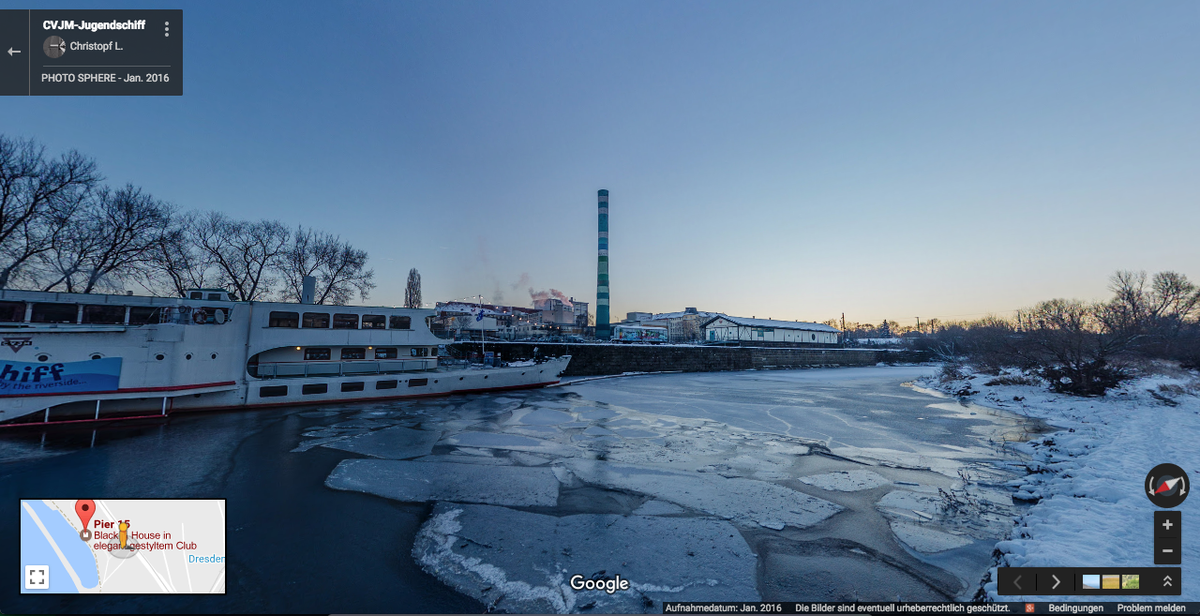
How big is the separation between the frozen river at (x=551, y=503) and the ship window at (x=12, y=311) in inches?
198

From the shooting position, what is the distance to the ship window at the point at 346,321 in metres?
23.5

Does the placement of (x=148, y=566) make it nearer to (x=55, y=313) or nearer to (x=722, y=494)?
(x=722, y=494)

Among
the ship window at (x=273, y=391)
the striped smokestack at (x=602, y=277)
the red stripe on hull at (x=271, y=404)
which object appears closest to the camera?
the red stripe on hull at (x=271, y=404)

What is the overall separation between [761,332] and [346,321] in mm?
78195

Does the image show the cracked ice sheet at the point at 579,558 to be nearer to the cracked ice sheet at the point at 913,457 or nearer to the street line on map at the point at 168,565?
the street line on map at the point at 168,565

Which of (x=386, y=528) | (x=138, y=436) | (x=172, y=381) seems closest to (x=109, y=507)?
(x=386, y=528)

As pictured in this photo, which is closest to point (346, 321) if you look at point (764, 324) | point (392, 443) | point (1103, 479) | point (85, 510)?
point (392, 443)

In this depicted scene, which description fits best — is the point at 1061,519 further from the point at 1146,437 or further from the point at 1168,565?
the point at 1146,437

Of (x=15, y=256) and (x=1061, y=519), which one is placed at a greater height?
(x=15, y=256)

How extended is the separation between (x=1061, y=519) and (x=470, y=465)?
12.3 m

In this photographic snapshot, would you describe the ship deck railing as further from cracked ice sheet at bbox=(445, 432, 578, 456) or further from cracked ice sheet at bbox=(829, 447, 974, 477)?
cracked ice sheet at bbox=(829, 447, 974, 477)

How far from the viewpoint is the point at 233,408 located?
20.2 meters

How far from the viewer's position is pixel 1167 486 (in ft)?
16.1

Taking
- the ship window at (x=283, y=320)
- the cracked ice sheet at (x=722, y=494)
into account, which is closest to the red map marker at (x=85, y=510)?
the cracked ice sheet at (x=722, y=494)
